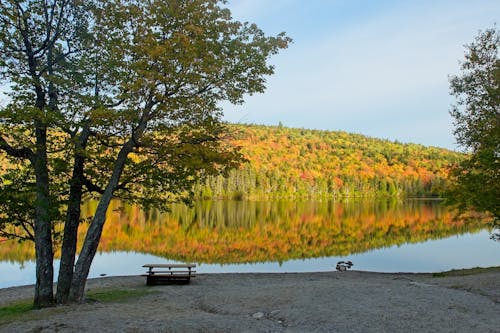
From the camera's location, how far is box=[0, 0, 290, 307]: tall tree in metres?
12.4

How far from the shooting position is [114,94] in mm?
13555

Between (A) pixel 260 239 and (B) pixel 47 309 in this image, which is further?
(A) pixel 260 239

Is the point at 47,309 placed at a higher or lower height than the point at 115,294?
higher

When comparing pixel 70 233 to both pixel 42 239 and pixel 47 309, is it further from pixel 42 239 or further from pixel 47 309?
pixel 47 309

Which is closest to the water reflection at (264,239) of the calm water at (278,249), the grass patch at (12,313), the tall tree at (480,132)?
the calm water at (278,249)

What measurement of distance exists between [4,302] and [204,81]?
12836 mm

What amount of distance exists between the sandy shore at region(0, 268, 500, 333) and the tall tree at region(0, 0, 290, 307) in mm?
2876

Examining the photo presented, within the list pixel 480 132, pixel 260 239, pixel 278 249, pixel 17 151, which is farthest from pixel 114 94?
pixel 260 239

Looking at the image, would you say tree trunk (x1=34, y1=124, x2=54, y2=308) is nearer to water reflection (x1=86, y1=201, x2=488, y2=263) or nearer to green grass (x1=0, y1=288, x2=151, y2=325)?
green grass (x1=0, y1=288, x2=151, y2=325)

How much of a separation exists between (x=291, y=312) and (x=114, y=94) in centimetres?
878

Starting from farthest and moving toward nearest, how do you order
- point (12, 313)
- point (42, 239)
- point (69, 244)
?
point (69, 244) → point (42, 239) → point (12, 313)

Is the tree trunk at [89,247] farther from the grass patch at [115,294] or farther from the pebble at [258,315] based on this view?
the pebble at [258,315]

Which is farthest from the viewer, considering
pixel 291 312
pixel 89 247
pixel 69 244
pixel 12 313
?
pixel 69 244

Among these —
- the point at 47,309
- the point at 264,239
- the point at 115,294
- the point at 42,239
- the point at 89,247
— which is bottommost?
the point at 115,294
